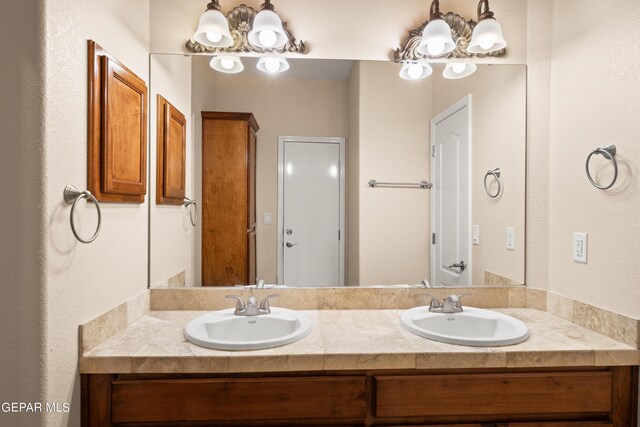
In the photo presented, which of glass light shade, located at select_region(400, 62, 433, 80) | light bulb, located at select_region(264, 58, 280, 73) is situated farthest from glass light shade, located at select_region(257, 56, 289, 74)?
glass light shade, located at select_region(400, 62, 433, 80)

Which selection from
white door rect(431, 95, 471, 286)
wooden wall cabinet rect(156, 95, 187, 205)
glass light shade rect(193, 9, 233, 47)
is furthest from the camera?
white door rect(431, 95, 471, 286)

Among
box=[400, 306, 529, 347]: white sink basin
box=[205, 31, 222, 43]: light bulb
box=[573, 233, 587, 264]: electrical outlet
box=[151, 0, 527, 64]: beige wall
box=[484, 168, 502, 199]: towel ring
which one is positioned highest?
box=[151, 0, 527, 64]: beige wall

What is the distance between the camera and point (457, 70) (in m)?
1.71

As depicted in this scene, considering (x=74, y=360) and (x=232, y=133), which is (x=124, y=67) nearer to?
(x=232, y=133)

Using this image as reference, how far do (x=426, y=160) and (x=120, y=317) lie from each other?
1.48 meters

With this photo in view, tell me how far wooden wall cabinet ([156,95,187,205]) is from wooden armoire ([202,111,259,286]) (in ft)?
0.34

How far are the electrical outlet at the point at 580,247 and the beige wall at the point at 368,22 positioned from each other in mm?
882

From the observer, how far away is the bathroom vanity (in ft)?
3.66

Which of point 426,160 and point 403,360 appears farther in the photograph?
point 426,160

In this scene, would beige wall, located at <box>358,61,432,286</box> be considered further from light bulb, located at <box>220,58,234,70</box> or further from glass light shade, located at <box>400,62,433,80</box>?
light bulb, located at <box>220,58,234,70</box>

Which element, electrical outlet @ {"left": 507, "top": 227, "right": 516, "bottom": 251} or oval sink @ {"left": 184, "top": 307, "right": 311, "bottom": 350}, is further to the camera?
electrical outlet @ {"left": 507, "top": 227, "right": 516, "bottom": 251}

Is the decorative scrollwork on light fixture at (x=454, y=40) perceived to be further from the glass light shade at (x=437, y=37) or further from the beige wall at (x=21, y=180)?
the beige wall at (x=21, y=180)

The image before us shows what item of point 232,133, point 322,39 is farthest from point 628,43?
point 232,133

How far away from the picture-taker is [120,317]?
1327 millimetres
